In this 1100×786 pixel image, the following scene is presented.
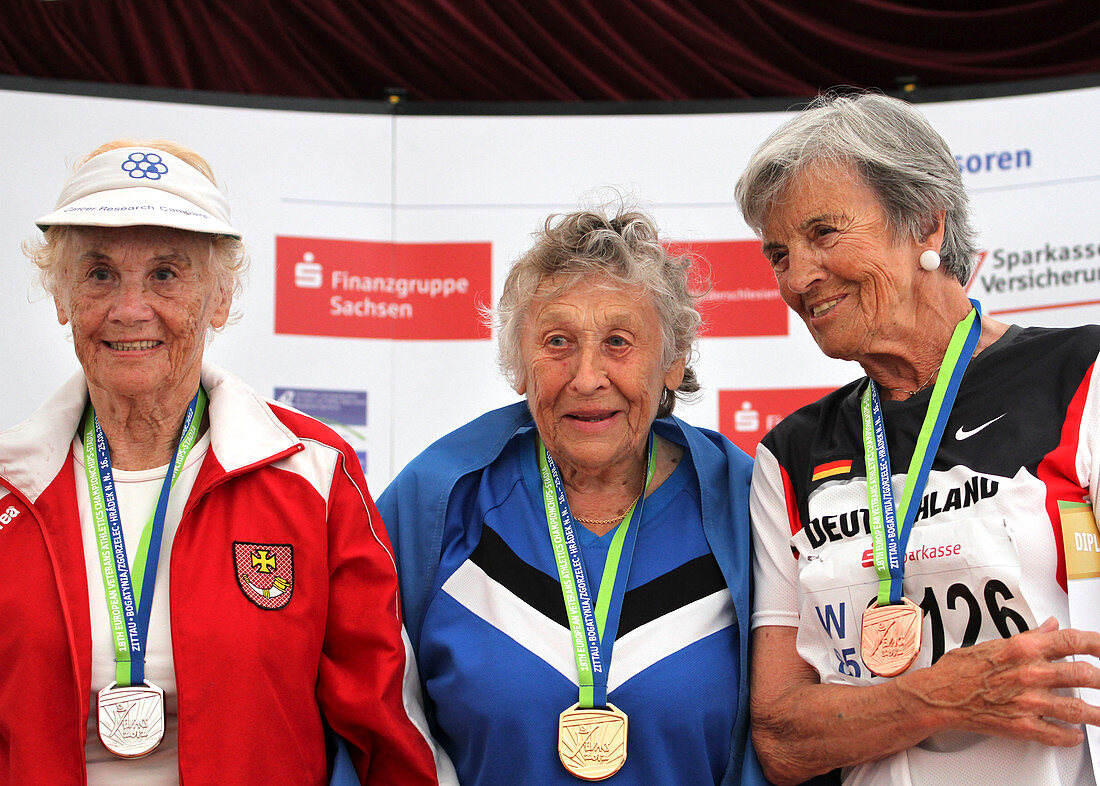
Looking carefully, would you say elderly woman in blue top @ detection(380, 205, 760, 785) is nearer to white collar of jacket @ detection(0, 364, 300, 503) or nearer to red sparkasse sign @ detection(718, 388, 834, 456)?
white collar of jacket @ detection(0, 364, 300, 503)

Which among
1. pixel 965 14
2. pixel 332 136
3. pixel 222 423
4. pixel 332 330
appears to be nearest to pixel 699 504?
pixel 222 423

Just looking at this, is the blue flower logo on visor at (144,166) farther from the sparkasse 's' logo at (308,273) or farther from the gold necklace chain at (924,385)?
the sparkasse 's' logo at (308,273)

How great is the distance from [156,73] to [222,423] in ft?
10.4

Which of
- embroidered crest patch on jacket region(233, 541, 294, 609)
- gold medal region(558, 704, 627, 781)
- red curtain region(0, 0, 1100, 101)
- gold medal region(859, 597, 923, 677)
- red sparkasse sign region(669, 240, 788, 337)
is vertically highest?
red curtain region(0, 0, 1100, 101)

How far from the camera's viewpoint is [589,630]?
6.84ft

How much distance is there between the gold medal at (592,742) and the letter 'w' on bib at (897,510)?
19.1 inches

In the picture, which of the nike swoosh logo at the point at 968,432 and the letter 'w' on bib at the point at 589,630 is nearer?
the nike swoosh logo at the point at 968,432

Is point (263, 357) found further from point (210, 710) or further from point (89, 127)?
point (210, 710)

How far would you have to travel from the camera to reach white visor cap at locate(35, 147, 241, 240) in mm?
1940

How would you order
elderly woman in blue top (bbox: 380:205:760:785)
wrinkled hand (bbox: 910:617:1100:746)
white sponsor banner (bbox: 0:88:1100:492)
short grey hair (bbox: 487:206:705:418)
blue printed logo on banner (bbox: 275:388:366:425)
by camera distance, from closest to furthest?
wrinkled hand (bbox: 910:617:1100:746), elderly woman in blue top (bbox: 380:205:760:785), short grey hair (bbox: 487:206:705:418), white sponsor banner (bbox: 0:88:1100:492), blue printed logo on banner (bbox: 275:388:366:425)

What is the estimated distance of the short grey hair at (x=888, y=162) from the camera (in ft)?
6.63

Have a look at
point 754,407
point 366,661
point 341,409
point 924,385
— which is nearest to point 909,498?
point 924,385

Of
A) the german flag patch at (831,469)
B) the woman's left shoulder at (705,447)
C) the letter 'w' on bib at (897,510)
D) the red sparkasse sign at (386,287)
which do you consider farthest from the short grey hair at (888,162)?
the red sparkasse sign at (386,287)

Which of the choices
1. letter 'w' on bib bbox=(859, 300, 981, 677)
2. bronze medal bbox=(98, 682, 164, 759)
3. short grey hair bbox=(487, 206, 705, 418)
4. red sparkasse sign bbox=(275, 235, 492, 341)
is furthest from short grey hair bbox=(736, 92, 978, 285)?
red sparkasse sign bbox=(275, 235, 492, 341)
